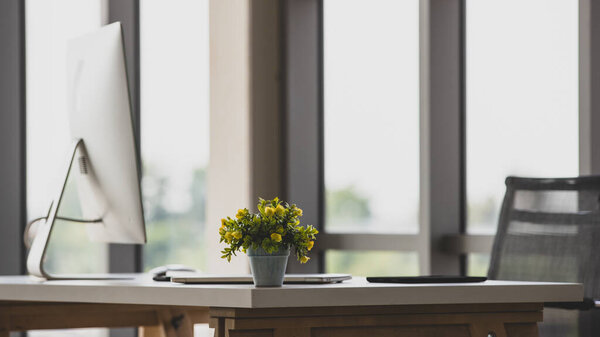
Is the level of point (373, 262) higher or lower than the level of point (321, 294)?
lower

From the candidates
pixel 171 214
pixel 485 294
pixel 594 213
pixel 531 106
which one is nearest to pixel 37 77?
pixel 171 214

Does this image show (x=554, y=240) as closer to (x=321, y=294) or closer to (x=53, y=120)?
(x=321, y=294)

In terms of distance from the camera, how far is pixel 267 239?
168 centimetres

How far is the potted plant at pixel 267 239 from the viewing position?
1675 mm

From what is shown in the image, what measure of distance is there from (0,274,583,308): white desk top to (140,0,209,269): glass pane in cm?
231

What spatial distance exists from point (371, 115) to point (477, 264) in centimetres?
78

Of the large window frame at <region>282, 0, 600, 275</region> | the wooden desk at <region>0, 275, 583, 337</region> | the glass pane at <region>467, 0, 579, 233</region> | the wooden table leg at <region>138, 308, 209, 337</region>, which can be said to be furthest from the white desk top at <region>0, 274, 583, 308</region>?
the large window frame at <region>282, 0, 600, 275</region>

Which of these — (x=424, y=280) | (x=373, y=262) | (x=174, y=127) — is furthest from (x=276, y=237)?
(x=174, y=127)

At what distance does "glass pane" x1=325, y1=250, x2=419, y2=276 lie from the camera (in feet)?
11.8

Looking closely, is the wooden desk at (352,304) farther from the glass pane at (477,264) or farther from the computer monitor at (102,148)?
the glass pane at (477,264)

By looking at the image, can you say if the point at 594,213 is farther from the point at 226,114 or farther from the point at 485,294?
the point at 226,114

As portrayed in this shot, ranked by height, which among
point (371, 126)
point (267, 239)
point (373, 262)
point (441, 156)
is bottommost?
point (373, 262)

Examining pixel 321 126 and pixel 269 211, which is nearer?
pixel 269 211

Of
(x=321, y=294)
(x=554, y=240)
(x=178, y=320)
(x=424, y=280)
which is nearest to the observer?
(x=321, y=294)
